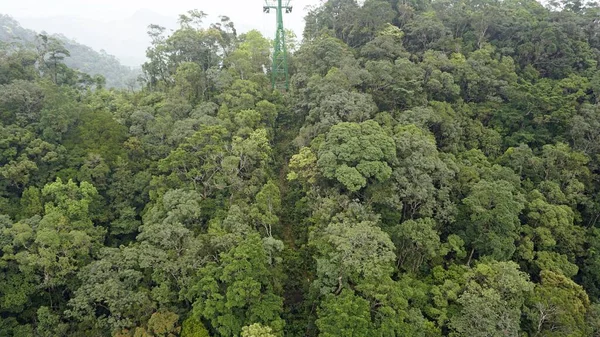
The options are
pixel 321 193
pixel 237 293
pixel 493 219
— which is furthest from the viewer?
pixel 321 193

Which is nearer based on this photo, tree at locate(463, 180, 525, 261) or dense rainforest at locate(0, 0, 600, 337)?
dense rainforest at locate(0, 0, 600, 337)

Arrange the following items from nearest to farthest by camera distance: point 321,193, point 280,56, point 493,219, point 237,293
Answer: point 237,293 → point 493,219 → point 321,193 → point 280,56

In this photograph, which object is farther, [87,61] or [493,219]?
[87,61]

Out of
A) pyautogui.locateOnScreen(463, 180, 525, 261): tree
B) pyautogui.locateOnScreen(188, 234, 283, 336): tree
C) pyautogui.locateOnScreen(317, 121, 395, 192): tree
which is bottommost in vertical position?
pyautogui.locateOnScreen(188, 234, 283, 336): tree

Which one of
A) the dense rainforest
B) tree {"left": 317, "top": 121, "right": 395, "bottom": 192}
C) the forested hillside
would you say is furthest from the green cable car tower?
the forested hillside

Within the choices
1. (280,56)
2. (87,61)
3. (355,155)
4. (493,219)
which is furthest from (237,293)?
(87,61)

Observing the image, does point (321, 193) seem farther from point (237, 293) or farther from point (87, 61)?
point (87, 61)

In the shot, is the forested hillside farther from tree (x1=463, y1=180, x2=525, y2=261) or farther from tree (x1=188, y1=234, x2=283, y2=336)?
tree (x1=463, y1=180, x2=525, y2=261)
